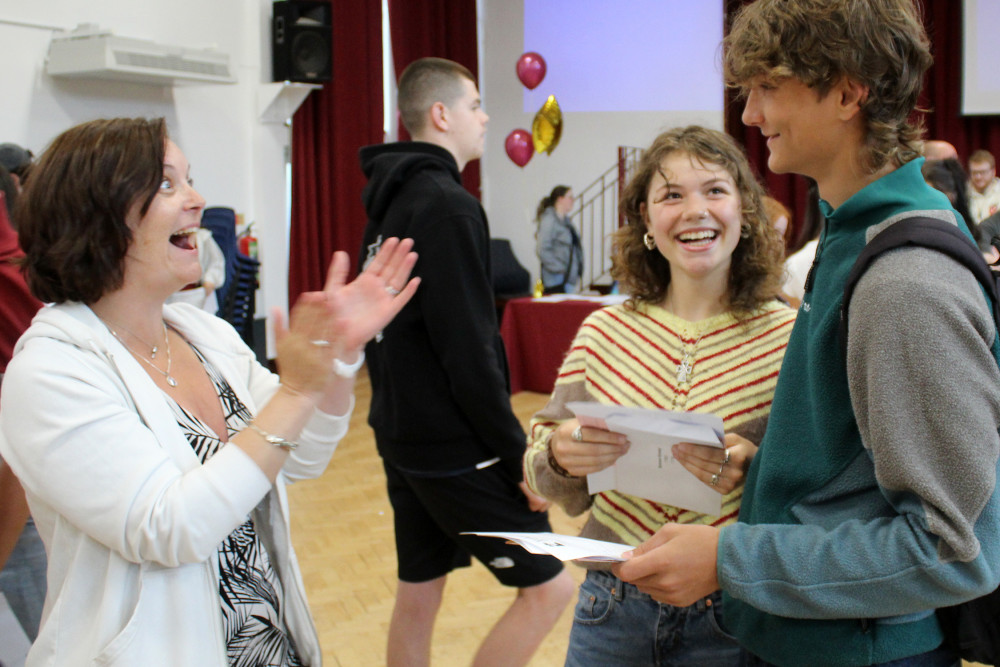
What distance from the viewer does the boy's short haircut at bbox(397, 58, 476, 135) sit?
2615 millimetres

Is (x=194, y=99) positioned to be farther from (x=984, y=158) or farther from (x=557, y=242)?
(x=984, y=158)

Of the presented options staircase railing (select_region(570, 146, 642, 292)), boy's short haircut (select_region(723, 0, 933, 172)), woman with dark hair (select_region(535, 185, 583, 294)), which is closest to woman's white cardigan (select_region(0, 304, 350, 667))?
boy's short haircut (select_region(723, 0, 933, 172))

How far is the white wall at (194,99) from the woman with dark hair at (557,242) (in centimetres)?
271

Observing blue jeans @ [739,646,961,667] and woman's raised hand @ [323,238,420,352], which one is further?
woman's raised hand @ [323,238,420,352]

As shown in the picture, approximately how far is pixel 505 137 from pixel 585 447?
31.9ft

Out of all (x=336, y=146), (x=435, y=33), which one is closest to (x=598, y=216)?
(x=435, y=33)

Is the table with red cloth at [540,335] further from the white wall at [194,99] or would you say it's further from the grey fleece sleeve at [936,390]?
the grey fleece sleeve at [936,390]

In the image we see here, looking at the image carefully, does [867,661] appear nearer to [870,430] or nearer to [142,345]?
[870,430]

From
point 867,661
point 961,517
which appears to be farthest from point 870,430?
point 867,661

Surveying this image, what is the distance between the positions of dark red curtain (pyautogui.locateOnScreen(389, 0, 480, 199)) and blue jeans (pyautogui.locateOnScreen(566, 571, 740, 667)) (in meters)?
7.73

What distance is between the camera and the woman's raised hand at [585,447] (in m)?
1.38

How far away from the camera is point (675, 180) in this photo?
157 cm

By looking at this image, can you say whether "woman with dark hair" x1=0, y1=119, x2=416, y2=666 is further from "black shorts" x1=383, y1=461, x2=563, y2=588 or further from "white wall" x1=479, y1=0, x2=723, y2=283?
"white wall" x1=479, y1=0, x2=723, y2=283

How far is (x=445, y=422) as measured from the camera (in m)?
2.29
